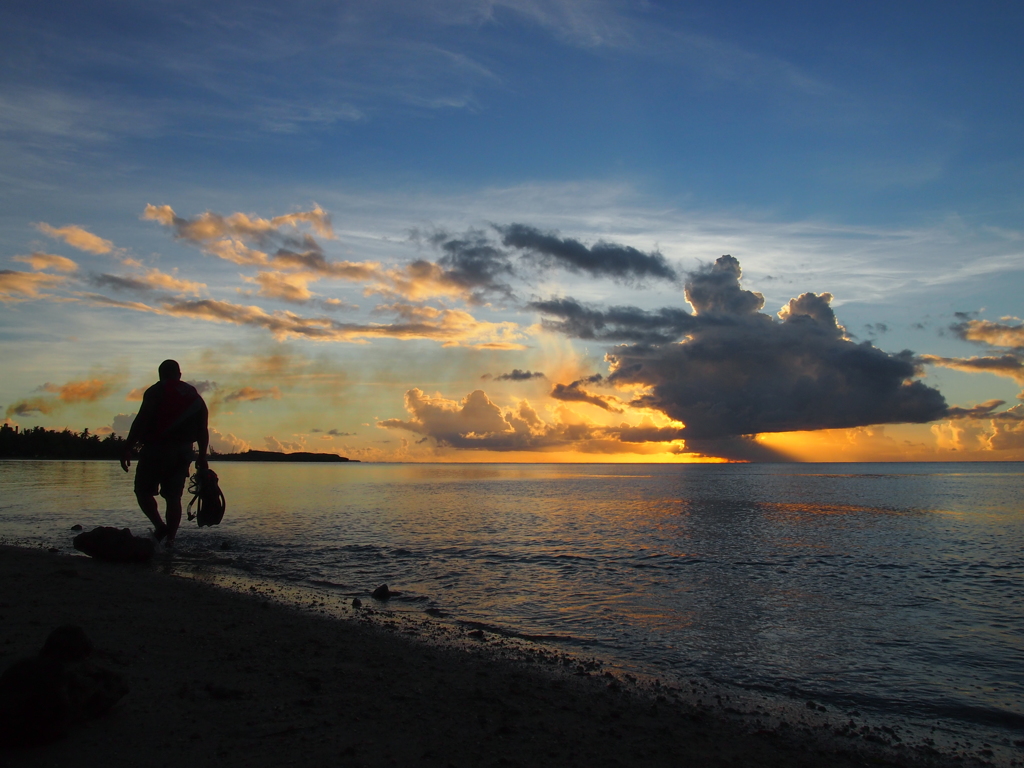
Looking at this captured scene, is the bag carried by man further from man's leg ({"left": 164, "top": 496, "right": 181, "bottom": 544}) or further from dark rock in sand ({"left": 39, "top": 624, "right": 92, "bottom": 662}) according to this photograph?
dark rock in sand ({"left": 39, "top": 624, "right": 92, "bottom": 662})

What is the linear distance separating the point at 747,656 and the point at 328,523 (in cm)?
2023

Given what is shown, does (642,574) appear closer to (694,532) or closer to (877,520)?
(694,532)

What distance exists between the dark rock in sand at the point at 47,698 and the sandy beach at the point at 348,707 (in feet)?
0.34

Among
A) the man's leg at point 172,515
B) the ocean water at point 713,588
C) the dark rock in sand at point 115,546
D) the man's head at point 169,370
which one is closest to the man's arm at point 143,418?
the man's head at point 169,370

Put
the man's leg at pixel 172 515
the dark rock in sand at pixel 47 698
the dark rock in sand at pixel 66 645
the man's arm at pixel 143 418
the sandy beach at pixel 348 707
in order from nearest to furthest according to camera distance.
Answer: the dark rock in sand at pixel 47 698, the sandy beach at pixel 348 707, the dark rock in sand at pixel 66 645, the man's arm at pixel 143 418, the man's leg at pixel 172 515

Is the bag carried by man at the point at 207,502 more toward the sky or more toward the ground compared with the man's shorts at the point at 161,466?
more toward the ground

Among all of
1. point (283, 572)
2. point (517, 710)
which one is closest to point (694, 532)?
point (283, 572)

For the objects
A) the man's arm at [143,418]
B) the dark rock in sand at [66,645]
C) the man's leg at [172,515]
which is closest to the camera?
the dark rock in sand at [66,645]

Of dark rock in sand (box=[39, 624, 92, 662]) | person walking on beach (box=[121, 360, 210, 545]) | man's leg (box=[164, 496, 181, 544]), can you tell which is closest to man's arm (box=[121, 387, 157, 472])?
person walking on beach (box=[121, 360, 210, 545])

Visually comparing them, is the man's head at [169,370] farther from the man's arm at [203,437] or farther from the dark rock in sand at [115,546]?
the dark rock in sand at [115,546]

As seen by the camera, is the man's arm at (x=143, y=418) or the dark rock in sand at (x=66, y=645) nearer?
the dark rock in sand at (x=66, y=645)

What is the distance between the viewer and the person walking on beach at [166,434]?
1106cm

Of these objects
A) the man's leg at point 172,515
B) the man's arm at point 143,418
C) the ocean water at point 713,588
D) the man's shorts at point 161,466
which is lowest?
the ocean water at point 713,588

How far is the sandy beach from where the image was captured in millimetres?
4254
